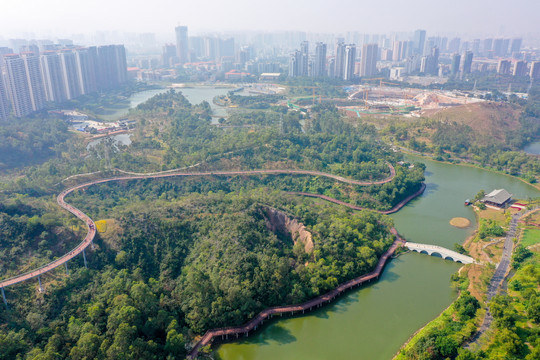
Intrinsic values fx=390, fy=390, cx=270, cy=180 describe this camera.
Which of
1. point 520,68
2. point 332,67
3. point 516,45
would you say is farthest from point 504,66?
point 516,45

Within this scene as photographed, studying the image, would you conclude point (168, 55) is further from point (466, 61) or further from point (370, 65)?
point (466, 61)

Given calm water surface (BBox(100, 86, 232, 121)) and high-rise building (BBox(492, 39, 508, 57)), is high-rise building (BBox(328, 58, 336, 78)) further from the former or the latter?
high-rise building (BBox(492, 39, 508, 57))

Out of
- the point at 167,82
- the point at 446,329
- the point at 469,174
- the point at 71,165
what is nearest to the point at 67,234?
the point at 71,165

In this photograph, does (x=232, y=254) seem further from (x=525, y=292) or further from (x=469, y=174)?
(x=469, y=174)

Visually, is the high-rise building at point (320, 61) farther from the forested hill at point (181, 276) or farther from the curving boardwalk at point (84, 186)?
the forested hill at point (181, 276)

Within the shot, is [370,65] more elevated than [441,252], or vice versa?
[370,65]
